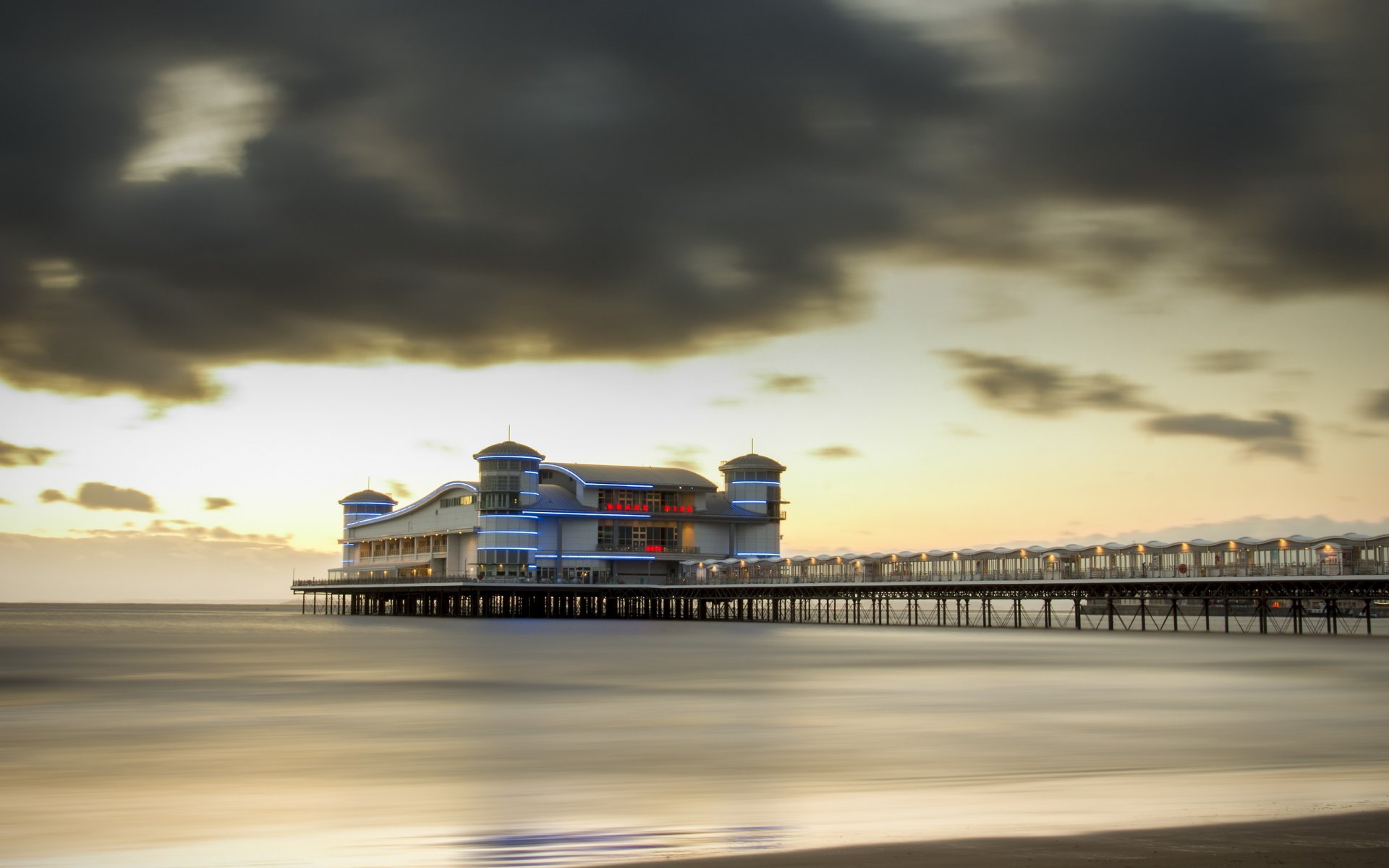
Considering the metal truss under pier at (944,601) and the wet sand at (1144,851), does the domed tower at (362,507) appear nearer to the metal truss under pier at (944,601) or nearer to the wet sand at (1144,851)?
the metal truss under pier at (944,601)

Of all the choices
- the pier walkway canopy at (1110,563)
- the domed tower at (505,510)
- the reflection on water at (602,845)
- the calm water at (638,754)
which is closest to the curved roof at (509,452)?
the domed tower at (505,510)

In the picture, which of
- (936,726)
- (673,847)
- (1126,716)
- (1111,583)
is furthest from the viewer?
(1111,583)

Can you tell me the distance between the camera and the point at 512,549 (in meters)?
112

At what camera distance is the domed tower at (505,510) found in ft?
365

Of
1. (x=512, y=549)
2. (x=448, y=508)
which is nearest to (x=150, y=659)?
(x=512, y=549)

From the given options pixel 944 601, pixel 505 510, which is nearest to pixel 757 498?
pixel 505 510

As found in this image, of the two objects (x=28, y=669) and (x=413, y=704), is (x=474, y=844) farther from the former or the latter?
(x=28, y=669)

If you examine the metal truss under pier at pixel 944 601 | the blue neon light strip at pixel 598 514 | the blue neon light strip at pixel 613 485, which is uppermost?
the blue neon light strip at pixel 613 485

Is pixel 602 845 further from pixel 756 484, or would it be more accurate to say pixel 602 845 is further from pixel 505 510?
pixel 756 484

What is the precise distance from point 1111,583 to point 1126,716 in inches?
1741

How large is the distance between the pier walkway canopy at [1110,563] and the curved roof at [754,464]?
16.7 metres

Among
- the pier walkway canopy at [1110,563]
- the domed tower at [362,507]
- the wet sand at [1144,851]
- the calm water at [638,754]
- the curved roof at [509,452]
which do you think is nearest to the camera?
the wet sand at [1144,851]

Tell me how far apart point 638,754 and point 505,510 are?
9114 centimetres

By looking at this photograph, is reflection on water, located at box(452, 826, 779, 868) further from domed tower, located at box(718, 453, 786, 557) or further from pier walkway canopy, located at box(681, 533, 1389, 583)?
domed tower, located at box(718, 453, 786, 557)
